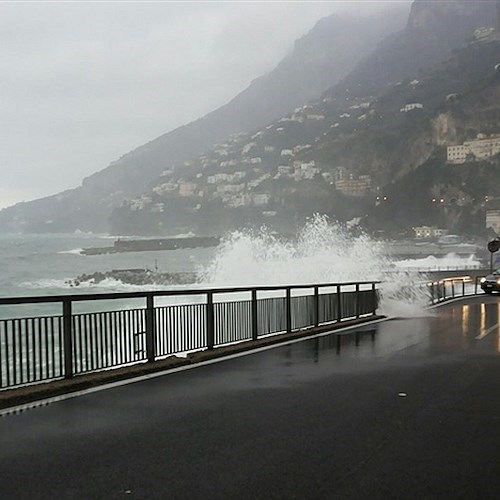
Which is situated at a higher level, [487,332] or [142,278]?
[142,278]

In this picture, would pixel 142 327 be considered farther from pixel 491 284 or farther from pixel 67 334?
pixel 491 284

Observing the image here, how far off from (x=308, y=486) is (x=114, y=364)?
624cm

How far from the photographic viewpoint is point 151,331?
11.0m

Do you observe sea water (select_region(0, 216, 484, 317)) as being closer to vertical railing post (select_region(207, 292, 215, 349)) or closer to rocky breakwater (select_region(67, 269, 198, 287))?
rocky breakwater (select_region(67, 269, 198, 287))

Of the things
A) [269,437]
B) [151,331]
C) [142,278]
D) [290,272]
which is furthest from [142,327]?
[142,278]

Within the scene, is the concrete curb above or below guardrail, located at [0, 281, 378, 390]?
below

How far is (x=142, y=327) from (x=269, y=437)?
5125 mm

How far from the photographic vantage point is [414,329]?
61.1ft

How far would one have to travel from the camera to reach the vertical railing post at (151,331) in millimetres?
10812

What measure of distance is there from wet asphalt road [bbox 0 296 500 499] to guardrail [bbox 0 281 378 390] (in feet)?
3.28

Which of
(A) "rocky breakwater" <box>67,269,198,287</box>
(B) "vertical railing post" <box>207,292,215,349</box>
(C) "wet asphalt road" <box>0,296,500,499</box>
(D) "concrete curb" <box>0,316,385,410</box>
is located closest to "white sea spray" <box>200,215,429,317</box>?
(A) "rocky breakwater" <box>67,269,198,287</box>

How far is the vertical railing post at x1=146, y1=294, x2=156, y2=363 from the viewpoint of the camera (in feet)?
35.5

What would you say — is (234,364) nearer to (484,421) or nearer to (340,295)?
(484,421)

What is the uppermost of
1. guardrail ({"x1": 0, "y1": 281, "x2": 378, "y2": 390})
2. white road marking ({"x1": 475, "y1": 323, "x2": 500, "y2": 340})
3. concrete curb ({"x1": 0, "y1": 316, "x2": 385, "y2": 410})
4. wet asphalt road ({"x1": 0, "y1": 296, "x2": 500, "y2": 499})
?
guardrail ({"x1": 0, "y1": 281, "x2": 378, "y2": 390})
